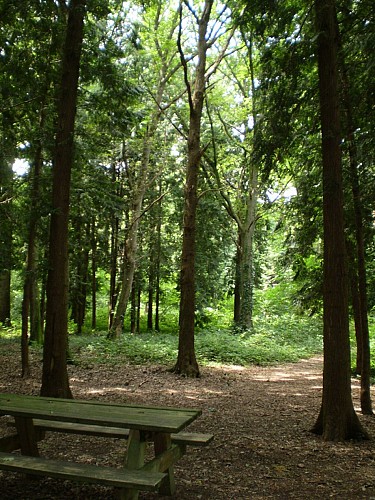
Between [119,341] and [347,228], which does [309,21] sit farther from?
[119,341]

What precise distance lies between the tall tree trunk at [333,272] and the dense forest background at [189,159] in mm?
459

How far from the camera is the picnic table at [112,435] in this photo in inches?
125

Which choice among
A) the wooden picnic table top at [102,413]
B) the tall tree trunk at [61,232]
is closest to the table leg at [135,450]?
the wooden picnic table top at [102,413]

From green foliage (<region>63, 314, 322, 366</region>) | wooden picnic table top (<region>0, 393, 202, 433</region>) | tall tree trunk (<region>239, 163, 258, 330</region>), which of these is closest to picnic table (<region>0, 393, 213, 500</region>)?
wooden picnic table top (<region>0, 393, 202, 433</region>)

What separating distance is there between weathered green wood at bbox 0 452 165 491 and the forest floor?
1.58ft

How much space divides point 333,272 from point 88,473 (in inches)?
150

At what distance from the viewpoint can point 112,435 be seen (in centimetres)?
405

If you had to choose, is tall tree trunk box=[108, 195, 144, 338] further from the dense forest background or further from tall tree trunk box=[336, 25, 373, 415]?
tall tree trunk box=[336, 25, 373, 415]

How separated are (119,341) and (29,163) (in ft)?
Result: 23.0

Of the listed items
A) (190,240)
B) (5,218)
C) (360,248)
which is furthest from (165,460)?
(5,218)

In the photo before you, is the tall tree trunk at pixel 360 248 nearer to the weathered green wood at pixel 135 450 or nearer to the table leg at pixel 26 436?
the weathered green wood at pixel 135 450

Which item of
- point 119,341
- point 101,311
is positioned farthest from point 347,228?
point 101,311

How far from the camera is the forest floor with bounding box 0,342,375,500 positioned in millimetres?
3947

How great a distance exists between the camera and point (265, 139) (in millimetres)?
7027
